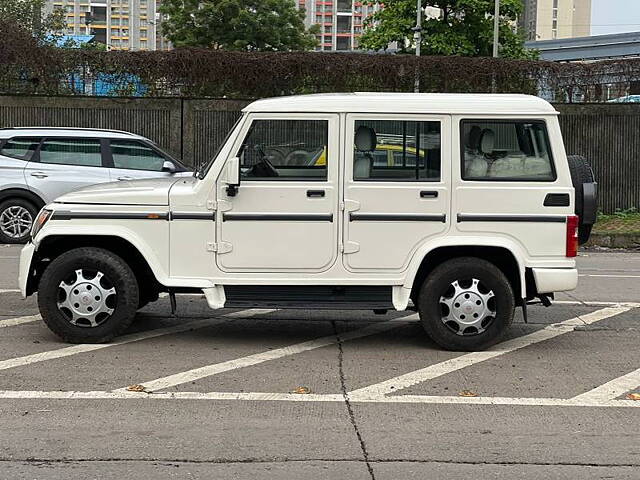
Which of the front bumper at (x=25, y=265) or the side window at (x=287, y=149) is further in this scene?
the front bumper at (x=25, y=265)

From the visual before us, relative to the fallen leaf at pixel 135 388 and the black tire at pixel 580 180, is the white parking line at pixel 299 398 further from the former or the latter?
the black tire at pixel 580 180

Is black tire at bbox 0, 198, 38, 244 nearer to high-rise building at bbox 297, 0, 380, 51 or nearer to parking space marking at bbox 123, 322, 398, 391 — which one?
parking space marking at bbox 123, 322, 398, 391

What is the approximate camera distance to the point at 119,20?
605ft

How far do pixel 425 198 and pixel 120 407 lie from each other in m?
2.89

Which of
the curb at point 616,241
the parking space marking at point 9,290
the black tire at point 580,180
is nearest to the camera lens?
the black tire at point 580,180

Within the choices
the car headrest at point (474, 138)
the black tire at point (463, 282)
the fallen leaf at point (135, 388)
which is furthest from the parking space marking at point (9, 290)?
the car headrest at point (474, 138)

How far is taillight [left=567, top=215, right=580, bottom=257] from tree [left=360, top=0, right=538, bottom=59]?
26.0 metres

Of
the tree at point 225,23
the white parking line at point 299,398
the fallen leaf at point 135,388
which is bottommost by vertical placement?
the white parking line at point 299,398

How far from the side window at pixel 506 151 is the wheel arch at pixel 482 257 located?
56cm

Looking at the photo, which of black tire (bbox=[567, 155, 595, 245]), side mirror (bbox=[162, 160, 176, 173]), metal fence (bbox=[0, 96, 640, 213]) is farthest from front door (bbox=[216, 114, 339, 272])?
metal fence (bbox=[0, 96, 640, 213])

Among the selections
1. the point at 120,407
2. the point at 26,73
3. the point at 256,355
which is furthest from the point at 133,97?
the point at 120,407

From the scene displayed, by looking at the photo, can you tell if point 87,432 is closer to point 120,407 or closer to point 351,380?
point 120,407

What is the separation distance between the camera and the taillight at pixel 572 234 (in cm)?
796

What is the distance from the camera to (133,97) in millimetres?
20844
